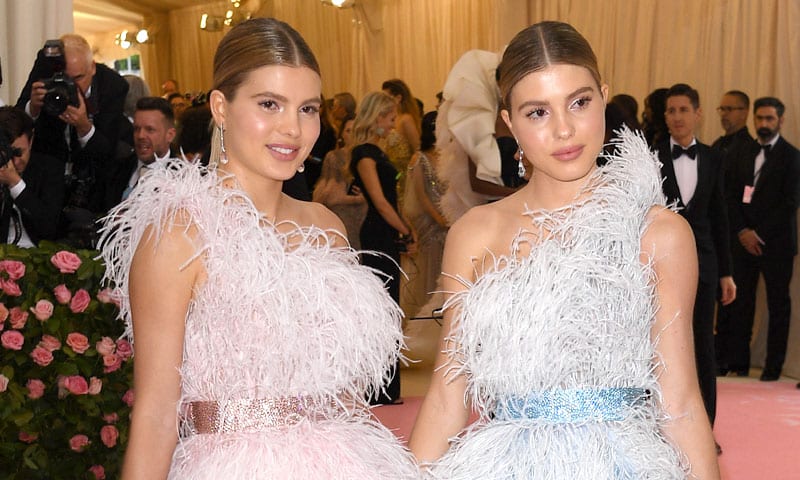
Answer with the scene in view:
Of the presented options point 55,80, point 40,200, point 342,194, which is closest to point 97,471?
point 40,200

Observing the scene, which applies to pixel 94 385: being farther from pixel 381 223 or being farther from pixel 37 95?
pixel 381 223

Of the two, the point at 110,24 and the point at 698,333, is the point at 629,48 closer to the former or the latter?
the point at 698,333

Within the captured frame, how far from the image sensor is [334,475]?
1.93 meters

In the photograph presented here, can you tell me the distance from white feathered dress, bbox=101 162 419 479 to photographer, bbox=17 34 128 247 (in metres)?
1.88

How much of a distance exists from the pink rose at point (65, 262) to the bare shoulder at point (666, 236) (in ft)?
6.04

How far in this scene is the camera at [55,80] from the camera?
13.1 ft

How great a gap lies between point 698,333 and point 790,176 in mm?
3114

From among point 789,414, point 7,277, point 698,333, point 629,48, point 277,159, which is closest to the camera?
point 277,159

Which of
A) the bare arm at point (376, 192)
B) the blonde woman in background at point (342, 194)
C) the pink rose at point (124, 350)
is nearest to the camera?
the pink rose at point (124, 350)

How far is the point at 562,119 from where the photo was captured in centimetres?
208

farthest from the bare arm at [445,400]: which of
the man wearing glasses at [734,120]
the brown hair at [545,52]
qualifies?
the man wearing glasses at [734,120]

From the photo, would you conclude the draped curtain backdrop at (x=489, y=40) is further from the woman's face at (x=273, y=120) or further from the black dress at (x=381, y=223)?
the woman's face at (x=273, y=120)

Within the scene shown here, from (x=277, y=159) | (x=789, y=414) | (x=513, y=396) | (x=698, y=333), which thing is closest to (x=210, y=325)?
(x=277, y=159)

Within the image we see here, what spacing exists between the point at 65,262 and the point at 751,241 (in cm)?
559
